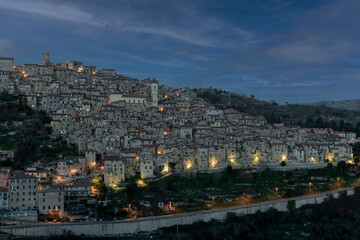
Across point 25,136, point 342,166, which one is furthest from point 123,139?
point 342,166

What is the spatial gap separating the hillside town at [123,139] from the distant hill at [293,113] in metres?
10.0

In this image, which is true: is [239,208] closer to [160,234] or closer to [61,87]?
[160,234]

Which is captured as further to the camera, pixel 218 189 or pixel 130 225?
Result: pixel 218 189

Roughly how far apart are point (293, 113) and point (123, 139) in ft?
179

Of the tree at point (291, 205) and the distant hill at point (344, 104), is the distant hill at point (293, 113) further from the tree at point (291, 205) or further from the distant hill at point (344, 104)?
the distant hill at point (344, 104)

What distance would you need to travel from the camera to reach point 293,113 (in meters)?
89.6

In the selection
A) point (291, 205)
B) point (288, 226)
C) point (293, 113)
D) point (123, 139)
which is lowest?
point (288, 226)

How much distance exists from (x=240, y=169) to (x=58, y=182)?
20.0 meters

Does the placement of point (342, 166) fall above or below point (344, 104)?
below

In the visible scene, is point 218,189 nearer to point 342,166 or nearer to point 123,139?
point 123,139

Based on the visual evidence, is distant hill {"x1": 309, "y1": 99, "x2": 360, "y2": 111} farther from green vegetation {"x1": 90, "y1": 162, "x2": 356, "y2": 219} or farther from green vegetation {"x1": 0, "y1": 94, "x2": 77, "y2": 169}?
green vegetation {"x1": 0, "y1": 94, "x2": 77, "y2": 169}

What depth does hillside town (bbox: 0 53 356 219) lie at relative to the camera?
36.3 meters

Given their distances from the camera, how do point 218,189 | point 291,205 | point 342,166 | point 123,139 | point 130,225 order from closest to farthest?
point 130,225, point 291,205, point 218,189, point 123,139, point 342,166

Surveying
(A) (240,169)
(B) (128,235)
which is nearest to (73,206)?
(B) (128,235)
